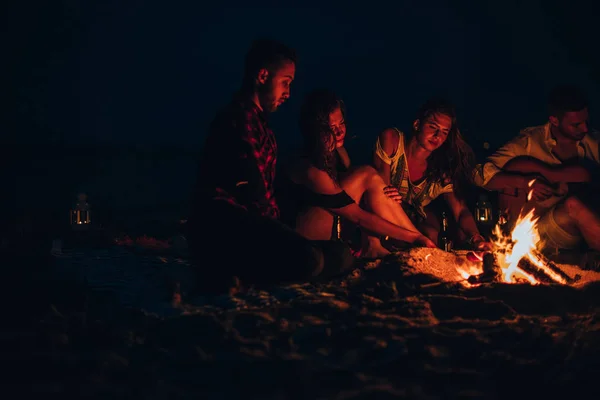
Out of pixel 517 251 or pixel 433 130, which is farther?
pixel 433 130

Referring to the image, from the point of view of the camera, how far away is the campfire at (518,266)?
197 inches

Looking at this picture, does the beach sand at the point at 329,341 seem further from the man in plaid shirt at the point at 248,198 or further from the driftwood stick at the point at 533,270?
the driftwood stick at the point at 533,270

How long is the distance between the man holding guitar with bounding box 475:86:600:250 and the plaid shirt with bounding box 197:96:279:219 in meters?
3.01

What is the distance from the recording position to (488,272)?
505 centimetres

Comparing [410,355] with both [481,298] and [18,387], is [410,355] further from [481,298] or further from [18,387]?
[18,387]

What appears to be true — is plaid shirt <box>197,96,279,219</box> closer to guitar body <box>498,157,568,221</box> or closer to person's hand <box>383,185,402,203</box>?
person's hand <box>383,185,402,203</box>

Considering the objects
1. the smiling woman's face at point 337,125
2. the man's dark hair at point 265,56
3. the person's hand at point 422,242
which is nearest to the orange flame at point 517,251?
the person's hand at point 422,242

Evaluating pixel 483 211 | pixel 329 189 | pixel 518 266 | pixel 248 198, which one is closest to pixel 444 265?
pixel 518 266

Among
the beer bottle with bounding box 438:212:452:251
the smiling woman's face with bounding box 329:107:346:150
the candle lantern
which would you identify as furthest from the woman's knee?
the candle lantern

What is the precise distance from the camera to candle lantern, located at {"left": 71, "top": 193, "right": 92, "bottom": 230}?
8891 millimetres

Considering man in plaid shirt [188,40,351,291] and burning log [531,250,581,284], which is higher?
man in plaid shirt [188,40,351,291]

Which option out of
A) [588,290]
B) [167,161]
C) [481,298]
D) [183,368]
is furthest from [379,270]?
[167,161]

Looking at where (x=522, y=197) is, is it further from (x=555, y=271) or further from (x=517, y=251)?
(x=517, y=251)

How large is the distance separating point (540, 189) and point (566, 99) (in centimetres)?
94
